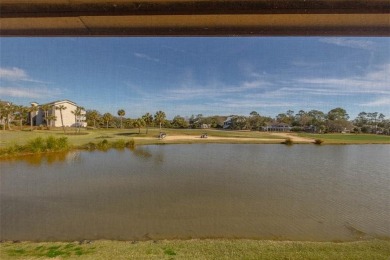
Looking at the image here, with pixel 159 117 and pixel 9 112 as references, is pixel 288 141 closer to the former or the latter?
pixel 159 117

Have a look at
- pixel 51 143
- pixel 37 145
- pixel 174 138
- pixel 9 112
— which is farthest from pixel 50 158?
pixel 174 138

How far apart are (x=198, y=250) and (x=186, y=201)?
396cm

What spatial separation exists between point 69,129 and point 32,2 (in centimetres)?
1969

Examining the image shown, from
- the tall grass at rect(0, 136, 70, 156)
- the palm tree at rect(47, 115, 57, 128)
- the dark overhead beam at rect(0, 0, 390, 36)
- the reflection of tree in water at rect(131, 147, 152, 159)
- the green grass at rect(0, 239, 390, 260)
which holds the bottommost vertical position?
the reflection of tree in water at rect(131, 147, 152, 159)

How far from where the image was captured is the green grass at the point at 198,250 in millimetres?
3178

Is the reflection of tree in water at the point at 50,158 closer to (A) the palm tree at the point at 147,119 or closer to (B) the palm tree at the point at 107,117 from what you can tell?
(B) the palm tree at the point at 107,117

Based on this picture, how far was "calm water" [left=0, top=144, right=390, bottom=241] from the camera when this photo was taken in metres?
5.12

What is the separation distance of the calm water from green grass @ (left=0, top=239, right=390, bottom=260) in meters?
1.06

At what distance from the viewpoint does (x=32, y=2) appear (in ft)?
5.30

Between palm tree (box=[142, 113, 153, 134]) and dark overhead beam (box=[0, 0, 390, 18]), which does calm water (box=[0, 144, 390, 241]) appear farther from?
palm tree (box=[142, 113, 153, 134])

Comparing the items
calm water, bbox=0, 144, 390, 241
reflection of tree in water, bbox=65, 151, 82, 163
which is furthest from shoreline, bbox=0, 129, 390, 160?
calm water, bbox=0, 144, 390, 241

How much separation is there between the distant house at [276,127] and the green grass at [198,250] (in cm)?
3064

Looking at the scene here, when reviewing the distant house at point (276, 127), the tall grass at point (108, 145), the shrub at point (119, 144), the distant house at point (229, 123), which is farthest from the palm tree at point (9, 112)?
the distant house at point (276, 127)

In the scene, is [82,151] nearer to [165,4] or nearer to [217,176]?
[217,176]
